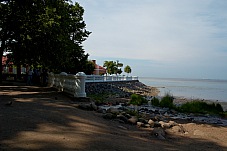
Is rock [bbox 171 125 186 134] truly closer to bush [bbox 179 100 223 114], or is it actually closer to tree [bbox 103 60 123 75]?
bush [bbox 179 100 223 114]

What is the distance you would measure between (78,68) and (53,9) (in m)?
21.1

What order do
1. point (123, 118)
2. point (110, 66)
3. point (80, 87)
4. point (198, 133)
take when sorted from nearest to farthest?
point (198, 133), point (123, 118), point (80, 87), point (110, 66)

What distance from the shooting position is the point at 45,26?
1811 centimetres

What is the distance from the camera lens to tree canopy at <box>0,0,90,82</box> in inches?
704

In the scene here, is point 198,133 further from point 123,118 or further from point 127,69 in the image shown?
point 127,69

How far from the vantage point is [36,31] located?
1922 centimetres

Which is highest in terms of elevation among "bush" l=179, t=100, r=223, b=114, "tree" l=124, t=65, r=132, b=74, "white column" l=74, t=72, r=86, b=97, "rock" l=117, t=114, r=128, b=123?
"tree" l=124, t=65, r=132, b=74

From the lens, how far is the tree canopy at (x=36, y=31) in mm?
17891

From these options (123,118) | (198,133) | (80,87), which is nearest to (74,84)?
(80,87)

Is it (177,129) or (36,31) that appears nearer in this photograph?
(177,129)

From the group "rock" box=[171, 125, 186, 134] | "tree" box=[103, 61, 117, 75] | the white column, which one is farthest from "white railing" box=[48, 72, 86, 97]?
"tree" box=[103, 61, 117, 75]

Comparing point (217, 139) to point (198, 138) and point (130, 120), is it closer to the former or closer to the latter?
point (198, 138)

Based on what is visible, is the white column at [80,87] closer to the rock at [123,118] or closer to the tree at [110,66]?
the rock at [123,118]

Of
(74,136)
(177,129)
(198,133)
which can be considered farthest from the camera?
(177,129)
